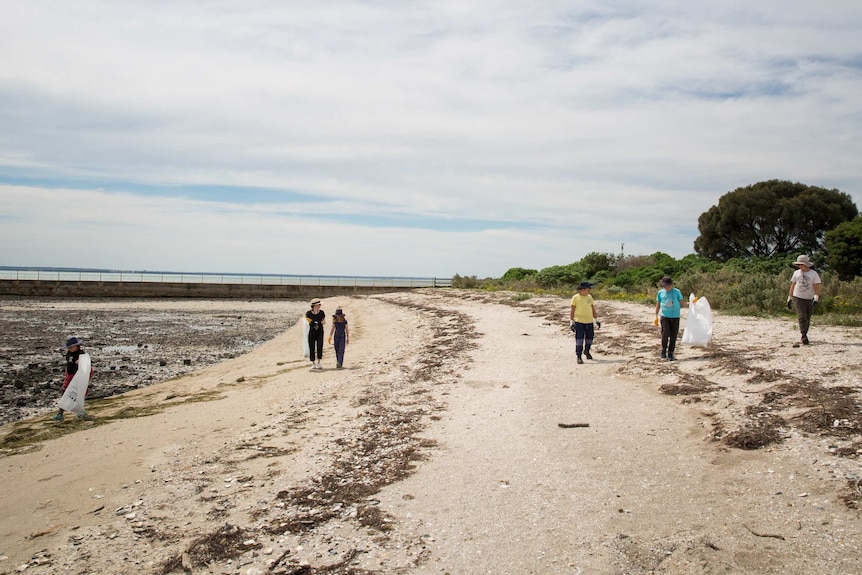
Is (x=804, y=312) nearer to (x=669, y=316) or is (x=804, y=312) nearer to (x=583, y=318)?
(x=669, y=316)

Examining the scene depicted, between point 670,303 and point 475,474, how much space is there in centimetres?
656

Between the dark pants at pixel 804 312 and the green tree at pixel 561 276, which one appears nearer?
the dark pants at pixel 804 312

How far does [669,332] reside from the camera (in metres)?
11.3

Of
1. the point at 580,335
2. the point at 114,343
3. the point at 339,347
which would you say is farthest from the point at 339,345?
the point at 114,343

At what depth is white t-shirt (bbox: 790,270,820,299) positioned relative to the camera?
1098 centimetres

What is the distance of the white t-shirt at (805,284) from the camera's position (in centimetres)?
1098

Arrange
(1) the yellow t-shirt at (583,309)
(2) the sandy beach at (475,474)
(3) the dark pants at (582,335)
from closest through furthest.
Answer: (2) the sandy beach at (475,474)
(1) the yellow t-shirt at (583,309)
(3) the dark pants at (582,335)

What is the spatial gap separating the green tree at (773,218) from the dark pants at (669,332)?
116 ft

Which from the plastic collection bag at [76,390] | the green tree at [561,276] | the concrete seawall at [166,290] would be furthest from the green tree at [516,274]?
the plastic collection bag at [76,390]

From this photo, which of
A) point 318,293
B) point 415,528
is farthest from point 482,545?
point 318,293

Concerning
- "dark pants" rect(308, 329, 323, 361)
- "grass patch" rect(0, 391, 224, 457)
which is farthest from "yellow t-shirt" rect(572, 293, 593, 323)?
"grass patch" rect(0, 391, 224, 457)

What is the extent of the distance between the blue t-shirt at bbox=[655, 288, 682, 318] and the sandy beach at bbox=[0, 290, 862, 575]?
0.90 meters

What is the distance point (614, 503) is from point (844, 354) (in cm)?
653

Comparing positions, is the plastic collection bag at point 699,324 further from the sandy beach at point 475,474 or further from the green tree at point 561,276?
the green tree at point 561,276
